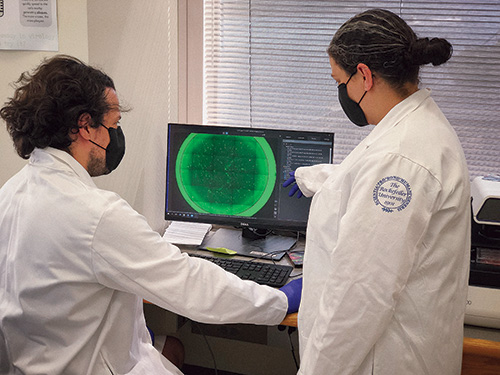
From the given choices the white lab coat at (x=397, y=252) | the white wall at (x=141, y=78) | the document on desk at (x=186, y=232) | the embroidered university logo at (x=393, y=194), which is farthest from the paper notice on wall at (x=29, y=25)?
the embroidered university logo at (x=393, y=194)

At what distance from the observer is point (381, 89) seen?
1273 millimetres

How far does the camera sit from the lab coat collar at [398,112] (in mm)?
1231

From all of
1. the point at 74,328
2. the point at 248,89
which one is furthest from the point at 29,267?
the point at 248,89

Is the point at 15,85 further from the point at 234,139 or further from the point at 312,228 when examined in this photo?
the point at 312,228

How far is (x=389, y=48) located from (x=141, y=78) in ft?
3.83

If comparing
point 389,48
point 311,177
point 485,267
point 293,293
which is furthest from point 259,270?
point 389,48

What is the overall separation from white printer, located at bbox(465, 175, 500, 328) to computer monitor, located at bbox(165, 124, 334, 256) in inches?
23.3

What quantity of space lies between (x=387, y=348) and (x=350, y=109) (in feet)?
1.90

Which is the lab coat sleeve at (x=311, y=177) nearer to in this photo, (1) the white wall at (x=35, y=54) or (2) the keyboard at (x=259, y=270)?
(2) the keyboard at (x=259, y=270)

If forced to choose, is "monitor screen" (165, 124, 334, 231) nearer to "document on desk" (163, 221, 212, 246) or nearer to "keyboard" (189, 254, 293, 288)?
"document on desk" (163, 221, 212, 246)

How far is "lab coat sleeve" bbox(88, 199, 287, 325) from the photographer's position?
1.28 metres

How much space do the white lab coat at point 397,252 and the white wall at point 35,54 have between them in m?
1.12

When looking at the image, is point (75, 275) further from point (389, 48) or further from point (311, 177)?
point (389, 48)

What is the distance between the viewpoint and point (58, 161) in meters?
1.37
